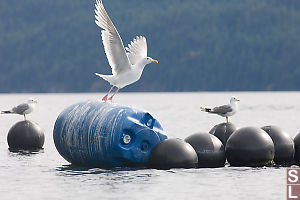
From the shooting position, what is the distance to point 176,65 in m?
192

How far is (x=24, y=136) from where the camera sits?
27.2 m

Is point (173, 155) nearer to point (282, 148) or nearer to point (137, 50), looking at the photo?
point (282, 148)

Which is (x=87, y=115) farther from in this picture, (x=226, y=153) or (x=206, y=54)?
(x=206, y=54)

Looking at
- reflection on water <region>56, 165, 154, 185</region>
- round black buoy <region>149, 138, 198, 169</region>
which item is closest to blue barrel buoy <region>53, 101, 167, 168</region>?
reflection on water <region>56, 165, 154, 185</region>

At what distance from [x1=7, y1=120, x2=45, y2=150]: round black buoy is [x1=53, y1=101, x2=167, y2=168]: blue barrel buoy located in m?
6.30

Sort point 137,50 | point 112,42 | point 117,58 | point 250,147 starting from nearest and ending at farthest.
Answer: point 250,147 < point 112,42 < point 117,58 < point 137,50

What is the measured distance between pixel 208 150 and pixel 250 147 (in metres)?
1.15

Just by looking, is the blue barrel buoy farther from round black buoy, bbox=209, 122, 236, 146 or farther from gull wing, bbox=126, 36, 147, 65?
gull wing, bbox=126, 36, 147, 65

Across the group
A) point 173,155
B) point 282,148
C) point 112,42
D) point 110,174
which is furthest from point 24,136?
point 282,148

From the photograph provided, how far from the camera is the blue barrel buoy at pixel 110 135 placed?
66.2ft

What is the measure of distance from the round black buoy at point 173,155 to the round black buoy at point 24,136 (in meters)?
8.30

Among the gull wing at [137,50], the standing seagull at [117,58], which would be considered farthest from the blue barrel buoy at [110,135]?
the gull wing at [137,50]

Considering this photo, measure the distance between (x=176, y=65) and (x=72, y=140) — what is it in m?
171

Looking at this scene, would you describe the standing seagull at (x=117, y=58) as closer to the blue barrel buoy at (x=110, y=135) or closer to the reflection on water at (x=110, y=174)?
the blue barrel buoy at (x=110, y=135)
